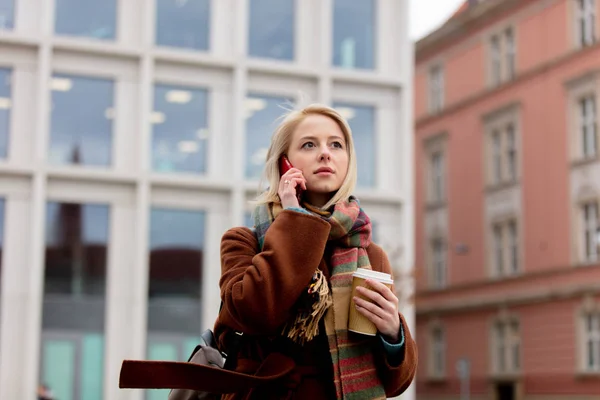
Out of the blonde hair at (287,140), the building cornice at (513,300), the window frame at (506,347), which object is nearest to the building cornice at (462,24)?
the building cornice at (513,300)

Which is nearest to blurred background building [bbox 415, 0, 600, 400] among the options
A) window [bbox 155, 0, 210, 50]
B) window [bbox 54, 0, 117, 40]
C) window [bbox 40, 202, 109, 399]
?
window [bbox 40, 202, 109, 399]

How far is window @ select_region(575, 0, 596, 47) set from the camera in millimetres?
36250

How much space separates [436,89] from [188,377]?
4324 cm

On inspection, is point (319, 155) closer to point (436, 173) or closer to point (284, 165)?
point (284, 165)

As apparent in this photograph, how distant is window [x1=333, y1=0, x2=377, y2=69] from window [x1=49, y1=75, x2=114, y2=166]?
6.38 meters

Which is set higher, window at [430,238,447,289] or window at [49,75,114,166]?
window at [49,75,114,166]

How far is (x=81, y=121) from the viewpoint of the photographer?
26219 mm

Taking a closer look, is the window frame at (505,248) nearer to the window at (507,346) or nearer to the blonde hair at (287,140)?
the window at (507,346)

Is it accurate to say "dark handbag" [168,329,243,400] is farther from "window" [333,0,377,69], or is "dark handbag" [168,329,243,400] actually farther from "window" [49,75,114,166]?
"window" [333,0,377,69]

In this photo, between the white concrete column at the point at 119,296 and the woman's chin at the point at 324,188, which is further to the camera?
the white concrete column at the point at 119,296

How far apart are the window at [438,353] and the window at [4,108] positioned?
2277 centimetres

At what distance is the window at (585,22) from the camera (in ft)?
119

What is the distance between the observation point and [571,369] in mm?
35688

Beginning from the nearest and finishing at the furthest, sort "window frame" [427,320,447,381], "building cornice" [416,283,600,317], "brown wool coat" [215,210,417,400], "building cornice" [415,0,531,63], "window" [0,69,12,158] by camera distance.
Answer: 1. "brown wool coat" [215,210,417,400]
2. "window" [0,69,12,158]
3. "building cornice" [416,283,600,317]
4. "building cornice" [415,0,531,63]
5. "window frame" [427,320,447,381]
